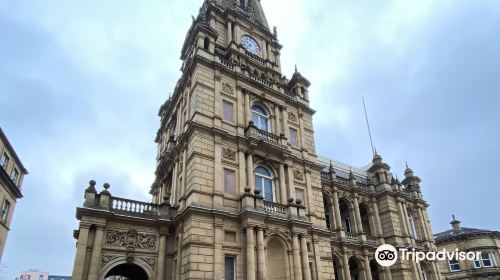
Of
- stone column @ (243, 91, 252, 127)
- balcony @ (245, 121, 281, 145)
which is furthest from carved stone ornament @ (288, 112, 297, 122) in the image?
stone column @ (243, 91, 252, 127)

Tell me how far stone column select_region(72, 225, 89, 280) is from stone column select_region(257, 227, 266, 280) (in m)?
8.50

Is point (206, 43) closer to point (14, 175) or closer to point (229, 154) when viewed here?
point (229, 154)

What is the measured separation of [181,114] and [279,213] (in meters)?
10.2

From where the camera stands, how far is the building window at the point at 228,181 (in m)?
19.3

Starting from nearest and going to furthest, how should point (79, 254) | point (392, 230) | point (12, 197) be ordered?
point (79, 254) → point (392, 230) → point (12, 197)

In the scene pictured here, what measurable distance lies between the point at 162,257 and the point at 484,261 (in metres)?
43.2

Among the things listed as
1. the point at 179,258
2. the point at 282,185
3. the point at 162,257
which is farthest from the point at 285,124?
the point at 162,257

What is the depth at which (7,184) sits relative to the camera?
3219 centimetres

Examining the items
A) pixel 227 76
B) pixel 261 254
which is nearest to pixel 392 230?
pixel 261 254

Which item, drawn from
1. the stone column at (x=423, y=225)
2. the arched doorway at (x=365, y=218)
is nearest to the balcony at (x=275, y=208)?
the arched doorway at (x=365, y=218)

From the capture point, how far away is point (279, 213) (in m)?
19.7

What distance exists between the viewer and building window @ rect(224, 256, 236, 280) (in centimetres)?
1714

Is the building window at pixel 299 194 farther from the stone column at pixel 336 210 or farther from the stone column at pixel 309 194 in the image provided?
the stone column at pixel 336 210

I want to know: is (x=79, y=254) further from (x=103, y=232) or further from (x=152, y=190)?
(x=152, y=190)
